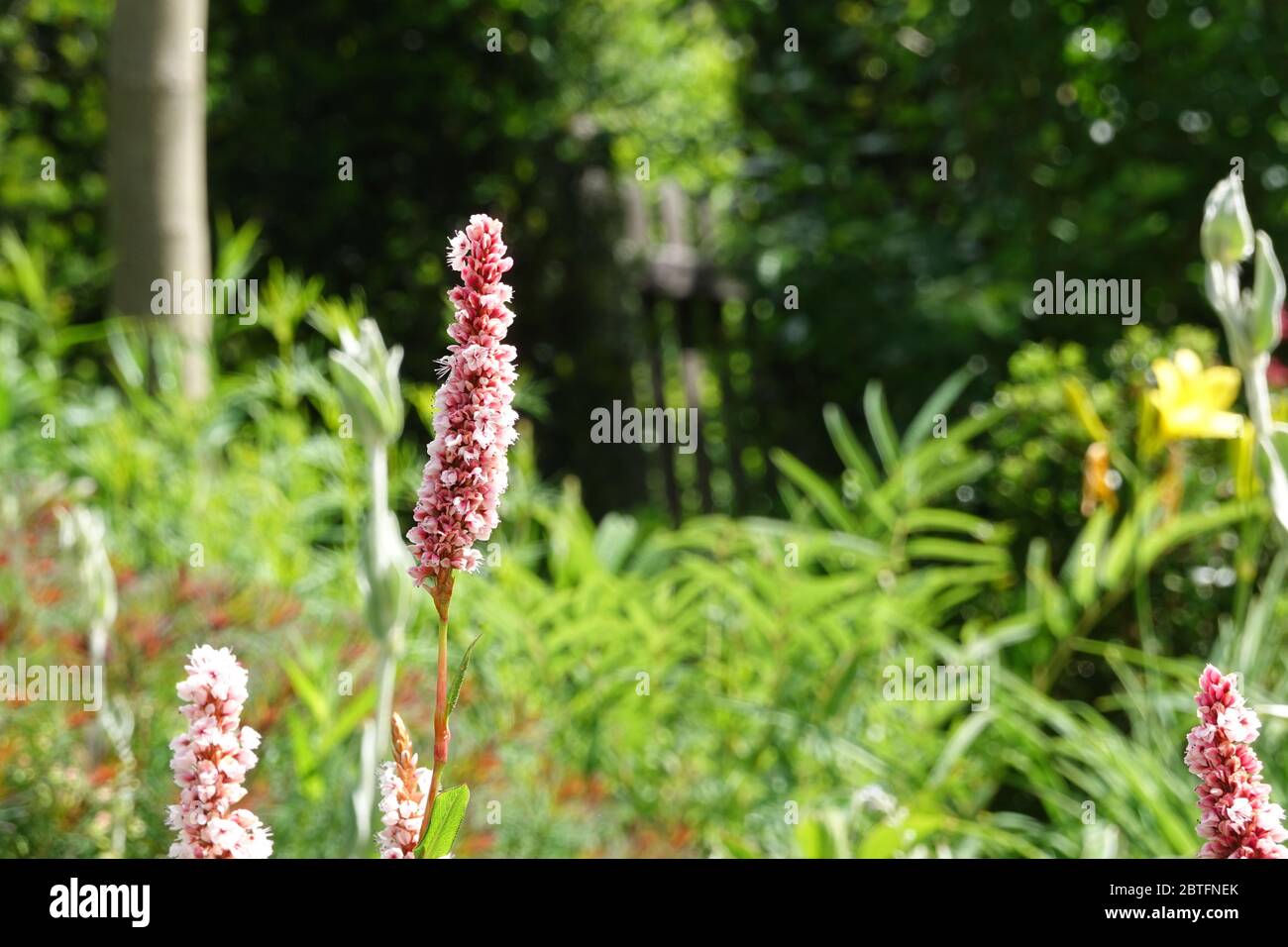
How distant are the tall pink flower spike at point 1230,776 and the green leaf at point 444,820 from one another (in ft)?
0.87

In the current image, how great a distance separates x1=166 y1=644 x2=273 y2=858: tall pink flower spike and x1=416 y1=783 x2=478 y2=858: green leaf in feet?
0.22

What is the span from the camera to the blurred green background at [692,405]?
214 centimetres

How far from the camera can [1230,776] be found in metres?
0.48

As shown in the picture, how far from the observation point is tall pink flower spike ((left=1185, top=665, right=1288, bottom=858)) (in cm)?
48

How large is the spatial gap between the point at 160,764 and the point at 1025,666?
7.17 ft

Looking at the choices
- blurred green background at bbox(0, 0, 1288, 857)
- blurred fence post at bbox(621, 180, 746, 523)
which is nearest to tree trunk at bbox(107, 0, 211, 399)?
blurred green background at bbox(0, 0, 1288, 857)

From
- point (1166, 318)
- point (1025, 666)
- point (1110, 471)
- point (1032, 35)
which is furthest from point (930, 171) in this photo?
point (1025, 666)

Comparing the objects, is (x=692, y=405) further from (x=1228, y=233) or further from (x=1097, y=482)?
(x=1228, y=233)

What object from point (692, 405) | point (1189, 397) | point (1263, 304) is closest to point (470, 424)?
point (1263, 304)

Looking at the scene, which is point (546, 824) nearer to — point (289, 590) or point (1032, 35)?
point (289, 590)

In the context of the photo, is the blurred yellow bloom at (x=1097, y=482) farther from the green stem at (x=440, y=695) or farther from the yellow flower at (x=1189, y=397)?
the green stem at (x=440, y=695)

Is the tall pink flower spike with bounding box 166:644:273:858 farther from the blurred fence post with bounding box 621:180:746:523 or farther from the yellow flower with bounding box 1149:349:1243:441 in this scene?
the blurred fence post with bounding box 621:180:746:523

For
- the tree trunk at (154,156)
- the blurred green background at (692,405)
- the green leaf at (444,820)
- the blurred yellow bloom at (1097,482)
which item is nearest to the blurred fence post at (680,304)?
the blurred green background at (692,405)
